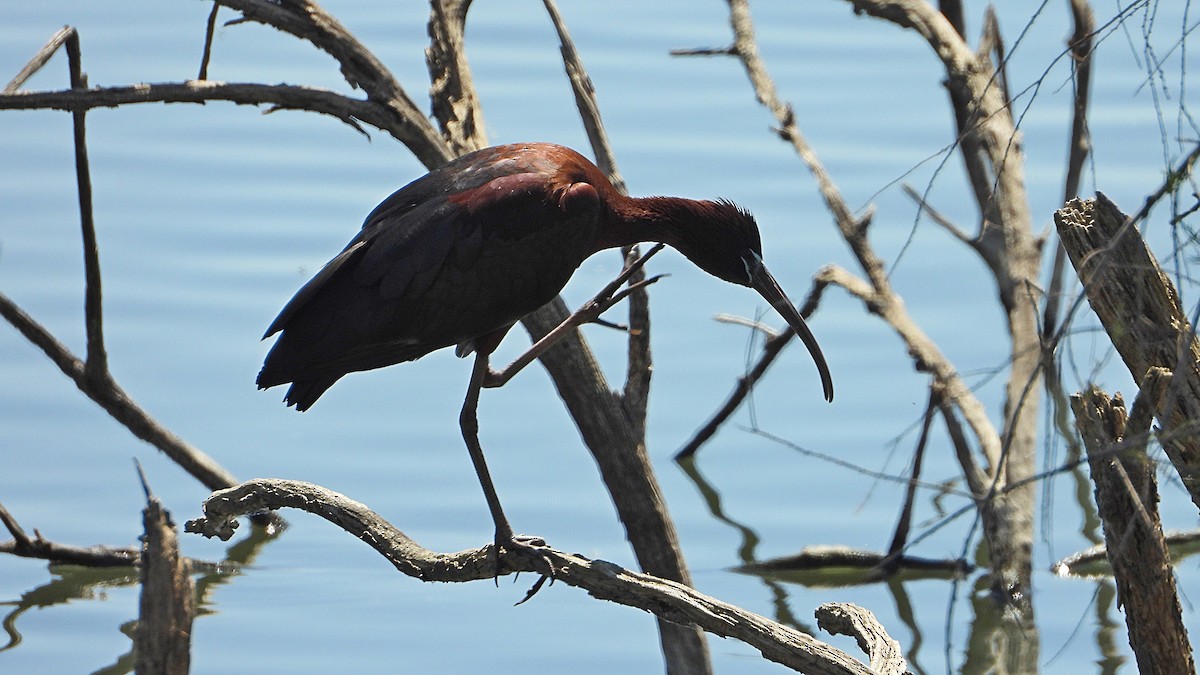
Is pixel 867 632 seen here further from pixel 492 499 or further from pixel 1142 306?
pixel 492 499

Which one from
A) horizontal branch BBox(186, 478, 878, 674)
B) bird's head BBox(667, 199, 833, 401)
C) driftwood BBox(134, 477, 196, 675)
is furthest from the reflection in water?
driftwood BBox(134, 477, 196, 675)

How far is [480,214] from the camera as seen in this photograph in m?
4.24

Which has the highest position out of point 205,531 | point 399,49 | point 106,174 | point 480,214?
point 399,49

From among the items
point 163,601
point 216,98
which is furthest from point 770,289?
point 163,601

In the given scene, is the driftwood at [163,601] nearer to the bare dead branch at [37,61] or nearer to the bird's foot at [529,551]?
the bird's foot at [529,551]

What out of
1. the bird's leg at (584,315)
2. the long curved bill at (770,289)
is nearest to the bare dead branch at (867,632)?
the long curved bill at (770,289)

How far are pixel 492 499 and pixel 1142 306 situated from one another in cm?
171

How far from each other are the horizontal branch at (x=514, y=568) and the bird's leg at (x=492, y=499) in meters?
0.02

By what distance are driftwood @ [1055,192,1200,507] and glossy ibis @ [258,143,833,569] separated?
1.38 m

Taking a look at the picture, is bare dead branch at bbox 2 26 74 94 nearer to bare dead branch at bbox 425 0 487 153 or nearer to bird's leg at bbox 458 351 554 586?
bare dead branch at bbox 425 0 487 153

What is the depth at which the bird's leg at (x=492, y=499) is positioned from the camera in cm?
395

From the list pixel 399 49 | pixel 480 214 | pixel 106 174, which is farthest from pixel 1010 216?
pixel 106 174

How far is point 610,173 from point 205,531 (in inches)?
74.3

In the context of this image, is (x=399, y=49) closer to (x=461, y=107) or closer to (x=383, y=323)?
(x=461, y=107)
